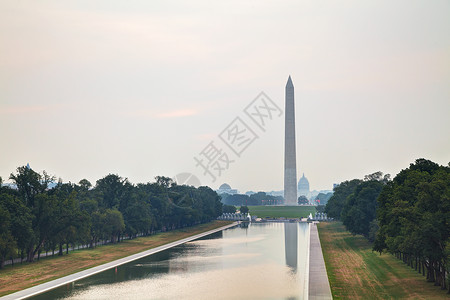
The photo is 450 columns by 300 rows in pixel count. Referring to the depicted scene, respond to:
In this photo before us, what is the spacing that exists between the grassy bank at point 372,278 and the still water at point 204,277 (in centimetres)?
389

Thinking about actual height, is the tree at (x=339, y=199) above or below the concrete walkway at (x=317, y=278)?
above

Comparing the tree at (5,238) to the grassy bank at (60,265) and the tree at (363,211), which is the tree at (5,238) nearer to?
the grassy bank at (60,265)

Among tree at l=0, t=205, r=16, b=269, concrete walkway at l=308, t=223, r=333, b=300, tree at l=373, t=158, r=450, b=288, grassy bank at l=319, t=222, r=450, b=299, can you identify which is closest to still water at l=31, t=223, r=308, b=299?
concrete walkway at l=308, t=223, r=333, b=300

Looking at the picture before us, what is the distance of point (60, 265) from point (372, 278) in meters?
39.8

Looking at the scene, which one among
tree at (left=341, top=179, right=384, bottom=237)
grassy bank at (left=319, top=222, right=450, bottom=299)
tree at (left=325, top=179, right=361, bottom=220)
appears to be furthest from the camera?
tree at (left=325, top=179, right=361, bottom=220)

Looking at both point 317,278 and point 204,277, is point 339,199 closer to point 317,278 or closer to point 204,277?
point 317,278

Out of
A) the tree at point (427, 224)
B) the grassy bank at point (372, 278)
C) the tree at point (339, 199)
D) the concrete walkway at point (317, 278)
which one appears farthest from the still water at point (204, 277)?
the tree at point (339, 199)

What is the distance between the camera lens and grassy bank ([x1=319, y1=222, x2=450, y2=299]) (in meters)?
47.8

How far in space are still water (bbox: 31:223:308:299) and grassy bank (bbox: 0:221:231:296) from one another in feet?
14.6

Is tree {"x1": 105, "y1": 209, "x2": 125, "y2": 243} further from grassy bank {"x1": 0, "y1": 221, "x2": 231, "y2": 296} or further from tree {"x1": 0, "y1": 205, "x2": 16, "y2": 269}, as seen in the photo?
tree {"x1": 0, "y1": 205, "x2": 16, "y2": 269}

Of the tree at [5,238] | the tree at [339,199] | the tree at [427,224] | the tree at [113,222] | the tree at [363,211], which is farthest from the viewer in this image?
the tree at [339,199]

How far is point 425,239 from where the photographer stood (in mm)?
47531

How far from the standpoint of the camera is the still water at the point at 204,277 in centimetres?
5069

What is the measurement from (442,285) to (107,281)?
34.3 meters
